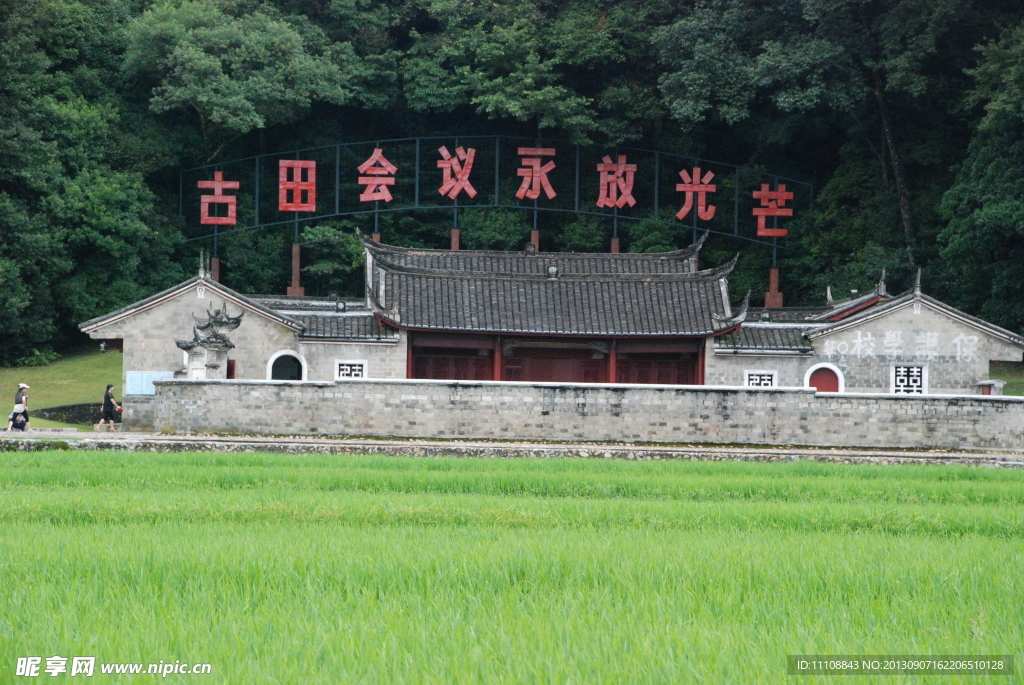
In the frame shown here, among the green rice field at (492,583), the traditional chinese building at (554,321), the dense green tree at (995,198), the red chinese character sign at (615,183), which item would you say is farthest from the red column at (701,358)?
the green rice field at (492,583)

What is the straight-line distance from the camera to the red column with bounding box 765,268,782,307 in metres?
31.5

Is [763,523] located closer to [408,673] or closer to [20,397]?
[408,673]

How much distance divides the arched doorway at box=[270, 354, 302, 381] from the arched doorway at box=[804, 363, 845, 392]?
11.9 metres

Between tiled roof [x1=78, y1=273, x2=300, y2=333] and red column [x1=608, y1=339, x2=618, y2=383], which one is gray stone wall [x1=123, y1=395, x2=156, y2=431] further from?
red column [x1=608, y1=339, x2=618, y2=383]

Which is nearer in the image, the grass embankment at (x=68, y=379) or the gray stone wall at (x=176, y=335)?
the gray stone wall at (x=176, y=335)

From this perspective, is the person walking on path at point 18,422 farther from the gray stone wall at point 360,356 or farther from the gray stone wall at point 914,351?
the gray stone wall at point 914,351

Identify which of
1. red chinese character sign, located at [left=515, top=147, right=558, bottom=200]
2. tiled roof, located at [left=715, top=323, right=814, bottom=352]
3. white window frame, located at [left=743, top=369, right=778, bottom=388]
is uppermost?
red chinese character sign, located at [left=515, top=147, right=558, bottom=200]

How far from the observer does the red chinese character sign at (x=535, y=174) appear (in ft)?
109

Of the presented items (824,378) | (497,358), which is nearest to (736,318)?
(824,378)

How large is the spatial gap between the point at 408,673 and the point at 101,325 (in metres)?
21.6

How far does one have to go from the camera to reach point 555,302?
85.6ft

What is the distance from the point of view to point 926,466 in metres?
16.5

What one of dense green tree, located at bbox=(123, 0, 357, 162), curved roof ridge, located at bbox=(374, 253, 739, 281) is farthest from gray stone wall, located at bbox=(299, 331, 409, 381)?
dense green tree, located at bbox=(123, 0, 357, 162)

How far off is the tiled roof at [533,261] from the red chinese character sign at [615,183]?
4392 mm
